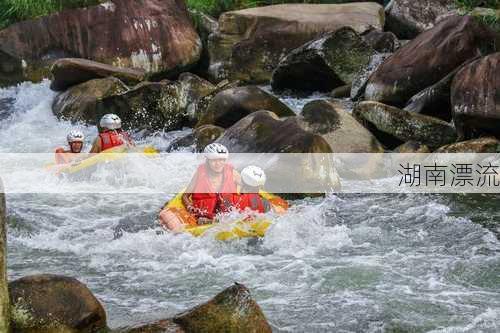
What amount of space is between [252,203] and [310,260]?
969 mm

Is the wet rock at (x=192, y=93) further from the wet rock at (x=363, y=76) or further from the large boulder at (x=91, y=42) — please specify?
the large boulder at (x=91, y=42)

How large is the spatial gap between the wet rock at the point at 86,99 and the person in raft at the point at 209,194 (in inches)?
263

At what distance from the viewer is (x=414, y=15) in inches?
691

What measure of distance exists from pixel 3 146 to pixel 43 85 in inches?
109

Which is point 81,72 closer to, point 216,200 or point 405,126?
point 405,126

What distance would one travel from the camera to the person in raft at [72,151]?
11.8 meters

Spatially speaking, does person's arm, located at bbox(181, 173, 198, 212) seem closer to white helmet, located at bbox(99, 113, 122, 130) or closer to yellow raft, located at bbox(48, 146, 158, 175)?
yellow raft, located at bbox(48, 146, 158, 175)

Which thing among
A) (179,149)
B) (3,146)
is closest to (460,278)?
(179,149)

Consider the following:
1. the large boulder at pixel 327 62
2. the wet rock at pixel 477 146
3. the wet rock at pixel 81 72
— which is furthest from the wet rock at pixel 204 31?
the wet rock at pixel 477 146

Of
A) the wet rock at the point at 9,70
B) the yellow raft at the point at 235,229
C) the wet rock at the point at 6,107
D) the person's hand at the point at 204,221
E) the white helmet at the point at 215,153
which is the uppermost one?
the white helmet at the point at 215,153

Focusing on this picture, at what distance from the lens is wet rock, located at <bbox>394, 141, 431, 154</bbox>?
10.7 metres

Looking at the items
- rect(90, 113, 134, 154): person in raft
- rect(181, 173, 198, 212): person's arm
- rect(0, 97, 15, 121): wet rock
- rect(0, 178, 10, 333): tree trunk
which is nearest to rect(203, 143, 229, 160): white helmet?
rect(181, 173, 198, 212): person's arm

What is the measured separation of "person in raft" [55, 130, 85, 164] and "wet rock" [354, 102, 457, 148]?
4066 millimetres

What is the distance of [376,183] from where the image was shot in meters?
10.4
